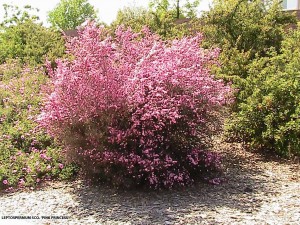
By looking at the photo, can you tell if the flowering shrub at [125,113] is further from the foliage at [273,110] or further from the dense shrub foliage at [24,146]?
the foliage at [273,110]

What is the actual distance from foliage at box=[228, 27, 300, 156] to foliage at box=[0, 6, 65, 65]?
25.1ft

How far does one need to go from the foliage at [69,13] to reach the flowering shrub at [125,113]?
46.0 meters

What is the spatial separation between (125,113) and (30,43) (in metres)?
11.3

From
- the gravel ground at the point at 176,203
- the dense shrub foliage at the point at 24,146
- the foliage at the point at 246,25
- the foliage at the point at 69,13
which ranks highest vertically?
the foliage at the point at 69,13

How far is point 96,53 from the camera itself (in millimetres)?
5848

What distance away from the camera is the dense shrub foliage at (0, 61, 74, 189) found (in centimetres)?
661

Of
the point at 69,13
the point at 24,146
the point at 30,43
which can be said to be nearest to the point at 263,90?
the point at 24,146

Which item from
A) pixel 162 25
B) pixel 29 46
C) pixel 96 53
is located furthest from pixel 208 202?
pixel 29 46

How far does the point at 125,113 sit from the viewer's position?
5.82 metres

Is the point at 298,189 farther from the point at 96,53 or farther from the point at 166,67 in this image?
the point at 96,53

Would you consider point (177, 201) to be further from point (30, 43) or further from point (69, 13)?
point (69, 13)

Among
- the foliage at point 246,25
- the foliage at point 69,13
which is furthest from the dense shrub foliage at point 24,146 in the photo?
the foliage at point 69,13

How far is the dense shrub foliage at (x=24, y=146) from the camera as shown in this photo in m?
6.61

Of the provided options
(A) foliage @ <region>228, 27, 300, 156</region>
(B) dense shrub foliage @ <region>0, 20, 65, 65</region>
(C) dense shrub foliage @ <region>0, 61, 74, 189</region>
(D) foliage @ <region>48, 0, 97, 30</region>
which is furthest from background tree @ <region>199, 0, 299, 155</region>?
(D) foliage @ <region>48, 0, 97, 30</region>
